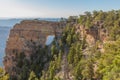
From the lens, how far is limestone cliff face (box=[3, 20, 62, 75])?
268 ft

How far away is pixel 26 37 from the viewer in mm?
83688

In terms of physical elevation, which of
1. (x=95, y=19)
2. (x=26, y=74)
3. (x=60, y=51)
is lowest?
(x=26, y=74)

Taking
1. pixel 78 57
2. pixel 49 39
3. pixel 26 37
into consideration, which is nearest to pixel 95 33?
pixel 78 57

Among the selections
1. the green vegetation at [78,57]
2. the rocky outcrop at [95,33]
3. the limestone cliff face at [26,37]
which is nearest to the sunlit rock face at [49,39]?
the limestone cliff face at [26,37]

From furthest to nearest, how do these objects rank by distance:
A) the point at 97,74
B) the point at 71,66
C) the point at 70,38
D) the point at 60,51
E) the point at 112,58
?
the point at 70,38, the point at 60,51, the point at 71,66, the point at 97,74, the point at 112,58

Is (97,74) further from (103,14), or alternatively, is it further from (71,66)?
(103,14)

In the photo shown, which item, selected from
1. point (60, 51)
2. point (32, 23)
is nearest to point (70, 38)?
point (60, 51)

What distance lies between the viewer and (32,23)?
8381cm

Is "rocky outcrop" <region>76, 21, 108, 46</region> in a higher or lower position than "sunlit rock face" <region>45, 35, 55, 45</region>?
higher

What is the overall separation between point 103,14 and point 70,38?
9.36 m

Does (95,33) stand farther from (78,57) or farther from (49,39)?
(49,39)

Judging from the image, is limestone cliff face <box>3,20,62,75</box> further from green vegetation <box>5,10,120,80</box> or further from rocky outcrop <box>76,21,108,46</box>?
rocky outcrop <box>76,21,108,46</box>

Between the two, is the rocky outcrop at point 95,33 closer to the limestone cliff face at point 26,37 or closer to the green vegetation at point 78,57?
the green vegetation at point 78,57

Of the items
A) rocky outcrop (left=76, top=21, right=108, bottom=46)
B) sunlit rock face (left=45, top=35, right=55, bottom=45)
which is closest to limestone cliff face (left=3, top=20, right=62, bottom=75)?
sunlit rock face (left=45, top=35, right=55, bottom=45)
